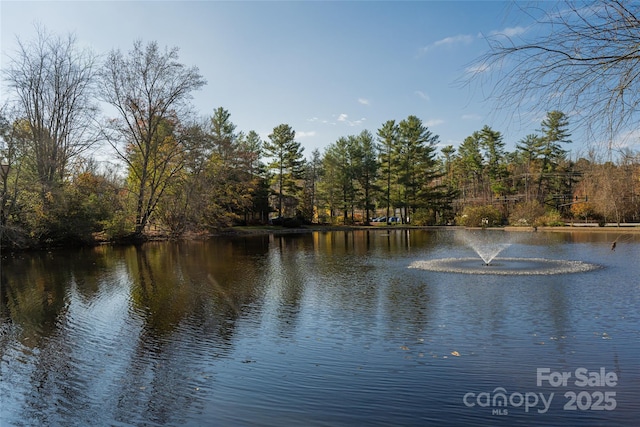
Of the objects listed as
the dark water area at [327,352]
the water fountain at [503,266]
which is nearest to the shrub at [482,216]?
the water fountain at [503,266]

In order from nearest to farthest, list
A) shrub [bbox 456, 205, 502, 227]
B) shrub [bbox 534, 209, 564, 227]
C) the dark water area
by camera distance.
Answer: the dark water area
shrub [bbox 534, 209, 564, 227]
shrub [bbox 456, 205, 502, 227]

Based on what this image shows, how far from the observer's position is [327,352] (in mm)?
6699

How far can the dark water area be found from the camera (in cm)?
473

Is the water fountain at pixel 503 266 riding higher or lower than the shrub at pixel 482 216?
lower

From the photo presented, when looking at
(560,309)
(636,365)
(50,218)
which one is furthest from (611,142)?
(50,218)

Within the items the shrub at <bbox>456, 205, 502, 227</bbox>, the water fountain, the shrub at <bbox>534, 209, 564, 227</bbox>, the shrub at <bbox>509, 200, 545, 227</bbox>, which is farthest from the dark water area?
the shrub at <bbox>456, 205, 502, 227</bbox>

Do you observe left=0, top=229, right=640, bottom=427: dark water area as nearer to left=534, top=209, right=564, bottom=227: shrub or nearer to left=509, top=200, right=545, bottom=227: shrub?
left=534, top=209, right=564, bottom=227: shrub

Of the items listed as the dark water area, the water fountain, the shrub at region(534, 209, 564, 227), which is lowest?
the dark water area

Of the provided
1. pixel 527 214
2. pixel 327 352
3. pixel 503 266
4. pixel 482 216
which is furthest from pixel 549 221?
pixel 327 352

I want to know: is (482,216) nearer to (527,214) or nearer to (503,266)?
(527,214)

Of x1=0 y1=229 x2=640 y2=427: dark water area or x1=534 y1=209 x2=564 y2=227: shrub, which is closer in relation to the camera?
x1=0 y1=229 x2=640 y2=427: dark water area

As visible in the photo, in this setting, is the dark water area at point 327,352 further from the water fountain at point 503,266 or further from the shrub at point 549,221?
the shrub at point 549,221

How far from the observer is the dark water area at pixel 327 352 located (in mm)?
4730

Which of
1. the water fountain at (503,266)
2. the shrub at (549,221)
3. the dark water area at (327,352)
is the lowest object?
the dark water area at (327,352)
